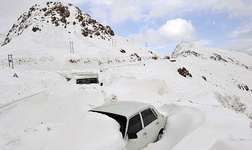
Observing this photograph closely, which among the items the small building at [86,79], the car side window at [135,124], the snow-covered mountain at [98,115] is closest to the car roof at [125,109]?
the car side window at [135,124]

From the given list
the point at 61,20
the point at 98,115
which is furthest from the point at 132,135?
the point at 61,20

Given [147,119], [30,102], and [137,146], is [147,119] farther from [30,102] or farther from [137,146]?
[30,102]

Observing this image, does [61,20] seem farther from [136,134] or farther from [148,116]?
[136,134]

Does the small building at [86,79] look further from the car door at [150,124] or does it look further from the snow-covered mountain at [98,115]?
the car door at [150,124]

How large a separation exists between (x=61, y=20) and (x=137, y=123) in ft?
164

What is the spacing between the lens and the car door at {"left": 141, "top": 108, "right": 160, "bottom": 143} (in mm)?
4813

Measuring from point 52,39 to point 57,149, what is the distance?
1556 inches

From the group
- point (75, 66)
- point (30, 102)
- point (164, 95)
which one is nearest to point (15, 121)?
point (30, 102)

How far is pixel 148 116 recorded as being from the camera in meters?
5.07

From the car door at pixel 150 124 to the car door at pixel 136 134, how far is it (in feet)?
0.55

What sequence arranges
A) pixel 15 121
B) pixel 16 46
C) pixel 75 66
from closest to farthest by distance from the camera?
pixel 15 121 → pixel 75 66 → pixel 16 46

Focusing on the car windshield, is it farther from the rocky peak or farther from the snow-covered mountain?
the rocky peak

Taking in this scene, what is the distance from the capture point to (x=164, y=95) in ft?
42.1

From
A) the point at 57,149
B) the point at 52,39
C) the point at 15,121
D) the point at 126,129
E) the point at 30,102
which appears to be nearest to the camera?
the point at 57,149
